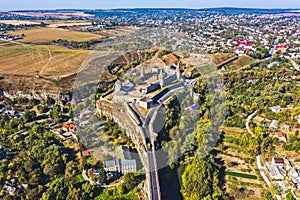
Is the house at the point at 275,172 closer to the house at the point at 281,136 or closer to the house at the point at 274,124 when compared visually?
the house at the point at 281,136

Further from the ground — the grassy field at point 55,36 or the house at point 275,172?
the grassy field at point 55,36

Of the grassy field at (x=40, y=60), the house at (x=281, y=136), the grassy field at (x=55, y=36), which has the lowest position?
the house at (x=281, y=136)

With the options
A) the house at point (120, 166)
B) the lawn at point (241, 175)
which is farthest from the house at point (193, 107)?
the house at point (120, 166)

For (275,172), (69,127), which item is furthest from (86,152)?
(275,172)

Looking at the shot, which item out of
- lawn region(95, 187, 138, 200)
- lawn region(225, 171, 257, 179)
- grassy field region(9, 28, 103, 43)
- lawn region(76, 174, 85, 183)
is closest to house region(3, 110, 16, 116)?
lawn region(76, 174, 85, 183)

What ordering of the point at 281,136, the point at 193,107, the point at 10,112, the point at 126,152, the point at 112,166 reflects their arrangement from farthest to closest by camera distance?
the point at 10,112 → the point at 193,107 → the point at 281,136 → the point at 126,152 → the point at 112,166

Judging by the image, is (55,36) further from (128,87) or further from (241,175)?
(241,175)

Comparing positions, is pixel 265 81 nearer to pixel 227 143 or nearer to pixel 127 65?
pixel 227 143

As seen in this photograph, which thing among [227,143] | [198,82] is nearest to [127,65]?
[198,82]
